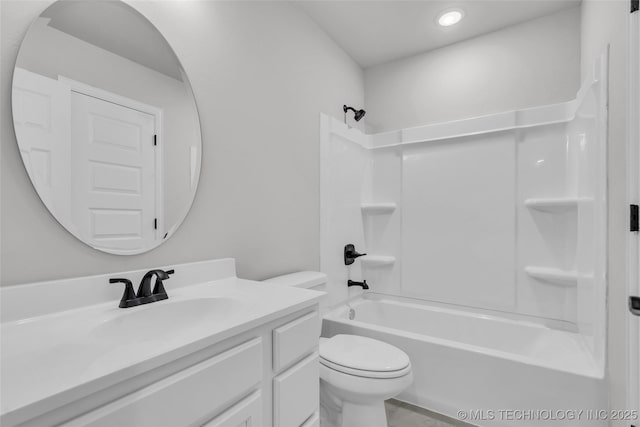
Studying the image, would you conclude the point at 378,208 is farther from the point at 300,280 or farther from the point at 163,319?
the point at 163,319

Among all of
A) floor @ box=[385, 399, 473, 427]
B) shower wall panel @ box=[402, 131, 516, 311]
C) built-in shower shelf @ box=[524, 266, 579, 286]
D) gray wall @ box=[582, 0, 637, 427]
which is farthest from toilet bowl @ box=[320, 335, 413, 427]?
built-in shower shelf @ box=[524, 266, 579, 286]

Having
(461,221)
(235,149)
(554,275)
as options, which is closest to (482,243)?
(461,221)

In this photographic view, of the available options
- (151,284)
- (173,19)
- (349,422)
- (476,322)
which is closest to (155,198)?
(151,284)

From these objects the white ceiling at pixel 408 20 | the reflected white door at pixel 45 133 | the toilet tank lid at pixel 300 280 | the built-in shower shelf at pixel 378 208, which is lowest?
the toilet tank lid at pixel 300 280

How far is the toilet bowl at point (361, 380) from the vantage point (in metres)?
1.38

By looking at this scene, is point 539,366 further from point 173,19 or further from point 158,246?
point 173,19

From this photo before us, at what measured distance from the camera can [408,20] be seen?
7.15 feet

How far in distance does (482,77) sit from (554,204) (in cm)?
113

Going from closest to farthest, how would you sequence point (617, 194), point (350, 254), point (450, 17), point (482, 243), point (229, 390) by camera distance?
point (229, 390), point (617, 194), point (450, 17), point (482, 243), point (350, 254)

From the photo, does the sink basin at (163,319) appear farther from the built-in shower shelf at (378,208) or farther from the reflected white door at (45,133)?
the built-in shower shelf at (378,208)

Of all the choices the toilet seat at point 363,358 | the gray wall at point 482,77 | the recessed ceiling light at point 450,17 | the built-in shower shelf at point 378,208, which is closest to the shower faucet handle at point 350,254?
the built-in shower shelf at point 378,208

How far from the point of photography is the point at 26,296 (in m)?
0.84

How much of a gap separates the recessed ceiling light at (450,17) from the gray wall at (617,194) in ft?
2.99

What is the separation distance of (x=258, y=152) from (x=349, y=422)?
1.46 meters
